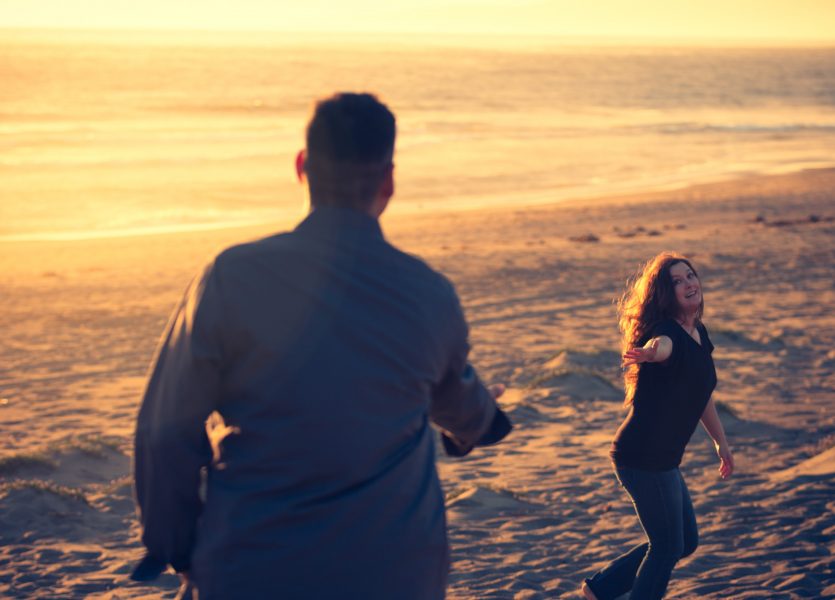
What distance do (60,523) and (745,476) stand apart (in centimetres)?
442

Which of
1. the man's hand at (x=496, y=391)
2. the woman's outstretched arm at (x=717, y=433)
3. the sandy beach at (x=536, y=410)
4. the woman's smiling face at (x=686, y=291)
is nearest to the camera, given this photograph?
the man's hand at (x=496, y=391)

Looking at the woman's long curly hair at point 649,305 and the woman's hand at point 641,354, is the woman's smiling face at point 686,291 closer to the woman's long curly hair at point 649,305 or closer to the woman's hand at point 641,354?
the woman's long curly hair at point 649,305

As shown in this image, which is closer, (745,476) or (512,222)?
(745,476)

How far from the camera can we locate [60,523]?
6.81 meters

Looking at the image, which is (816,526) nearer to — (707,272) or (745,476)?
(745,476)

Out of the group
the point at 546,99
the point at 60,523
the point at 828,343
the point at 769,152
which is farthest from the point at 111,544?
the point at 546,99

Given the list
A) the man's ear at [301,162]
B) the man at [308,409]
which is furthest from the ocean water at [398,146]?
the man at [308,409]

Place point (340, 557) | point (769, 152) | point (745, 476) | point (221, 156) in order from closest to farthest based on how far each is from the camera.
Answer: point (340, 557), point (745, 476), point (221, 156), point (769, 152)

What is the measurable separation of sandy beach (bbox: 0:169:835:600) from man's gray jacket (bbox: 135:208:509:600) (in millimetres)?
3522

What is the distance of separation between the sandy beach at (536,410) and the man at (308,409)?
3.51m

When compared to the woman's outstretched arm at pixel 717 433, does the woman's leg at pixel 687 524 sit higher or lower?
lower

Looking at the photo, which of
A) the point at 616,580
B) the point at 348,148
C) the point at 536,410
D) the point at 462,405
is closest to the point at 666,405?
the point at 616,580

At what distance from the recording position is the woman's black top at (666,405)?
4203 mm

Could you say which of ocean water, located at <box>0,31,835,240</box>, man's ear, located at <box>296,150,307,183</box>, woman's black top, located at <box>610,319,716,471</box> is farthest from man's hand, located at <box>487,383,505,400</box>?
woman's black top, located at <box>610,319,716,471</box>
